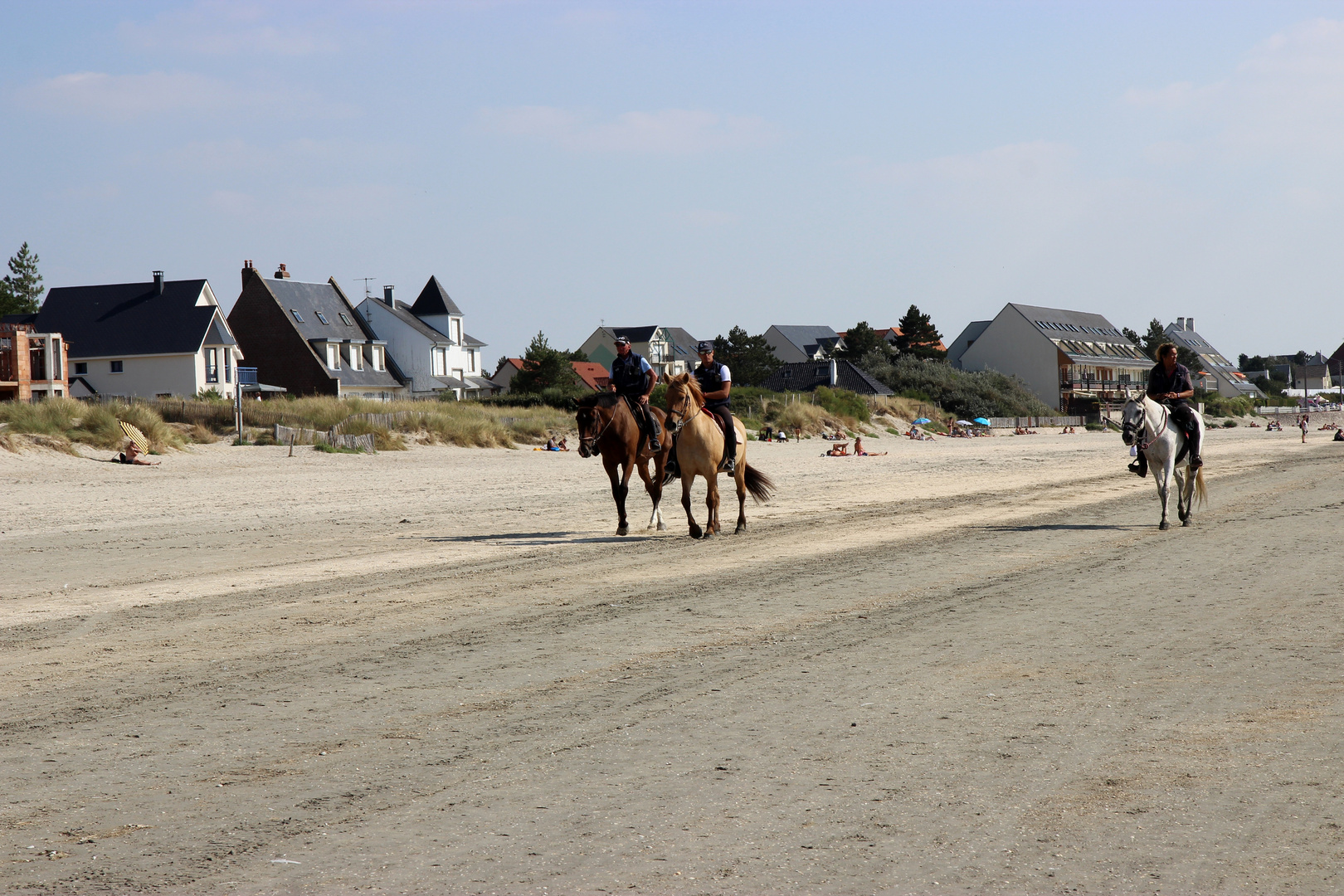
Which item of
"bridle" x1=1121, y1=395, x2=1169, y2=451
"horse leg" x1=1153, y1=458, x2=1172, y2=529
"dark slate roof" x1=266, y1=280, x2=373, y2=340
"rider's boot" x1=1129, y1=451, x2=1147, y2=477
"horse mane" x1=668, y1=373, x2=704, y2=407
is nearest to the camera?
"horse mane" x1=668, y1=373, x2=704, y2=407

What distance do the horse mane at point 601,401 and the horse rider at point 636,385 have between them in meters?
0.22

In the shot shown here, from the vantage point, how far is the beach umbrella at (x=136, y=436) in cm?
2920

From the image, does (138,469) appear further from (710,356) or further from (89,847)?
(89,847)

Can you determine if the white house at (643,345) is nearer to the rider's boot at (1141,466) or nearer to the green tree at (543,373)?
the green tree at (543,373)

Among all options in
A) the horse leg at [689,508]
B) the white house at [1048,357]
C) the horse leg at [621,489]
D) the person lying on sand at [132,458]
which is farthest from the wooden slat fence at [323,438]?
the white house at [1048,357]

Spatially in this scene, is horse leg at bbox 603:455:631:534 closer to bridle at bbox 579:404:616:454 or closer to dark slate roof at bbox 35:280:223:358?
bridle at bbox 579:404:616:454

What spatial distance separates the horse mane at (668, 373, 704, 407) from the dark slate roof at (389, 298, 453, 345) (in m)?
61.6

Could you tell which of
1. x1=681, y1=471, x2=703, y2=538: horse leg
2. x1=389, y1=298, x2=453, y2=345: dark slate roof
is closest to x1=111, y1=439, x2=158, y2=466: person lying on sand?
x1=681, y1=471, x2=703, y2=538: horse leg

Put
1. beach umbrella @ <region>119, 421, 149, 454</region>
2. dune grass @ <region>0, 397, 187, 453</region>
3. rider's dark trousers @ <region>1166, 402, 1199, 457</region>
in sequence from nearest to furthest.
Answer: rider's dark trousers @ <region>1166, 402, 1199, 457</region>, dune grass @ <region>0, 397, 187, 453</region>, beach umbrella @ <region>119, 421, 149, 454</region>

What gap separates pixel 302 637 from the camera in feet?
27.0

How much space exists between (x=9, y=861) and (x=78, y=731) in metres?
1.82

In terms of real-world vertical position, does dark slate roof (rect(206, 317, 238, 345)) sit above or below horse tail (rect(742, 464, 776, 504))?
above

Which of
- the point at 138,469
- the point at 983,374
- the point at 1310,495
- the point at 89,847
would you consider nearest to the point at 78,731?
the point at 89,847

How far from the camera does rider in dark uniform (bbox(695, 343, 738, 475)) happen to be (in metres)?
14.7
